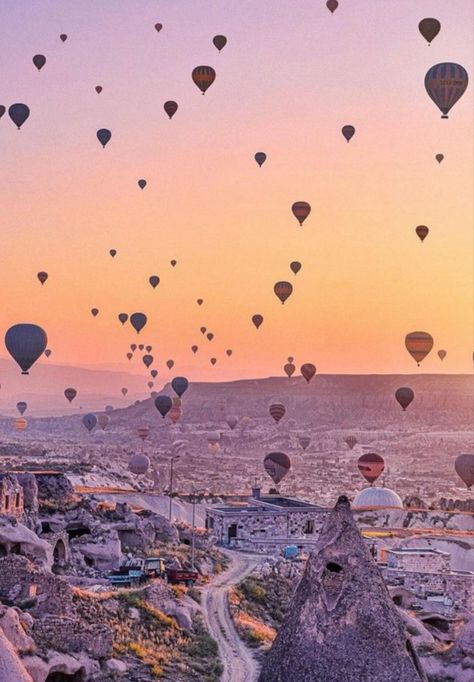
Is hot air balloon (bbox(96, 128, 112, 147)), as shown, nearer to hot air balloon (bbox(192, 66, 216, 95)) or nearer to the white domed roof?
hot air balloon (bbox(192, 66, 216, 95))

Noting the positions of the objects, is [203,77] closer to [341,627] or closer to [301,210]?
[301,210]

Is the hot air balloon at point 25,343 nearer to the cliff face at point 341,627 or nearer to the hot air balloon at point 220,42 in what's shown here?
the hot air balloon at point 220,42

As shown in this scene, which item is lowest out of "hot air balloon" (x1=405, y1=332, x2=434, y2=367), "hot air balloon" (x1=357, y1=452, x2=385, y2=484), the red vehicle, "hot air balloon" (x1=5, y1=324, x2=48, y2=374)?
the red vehicle

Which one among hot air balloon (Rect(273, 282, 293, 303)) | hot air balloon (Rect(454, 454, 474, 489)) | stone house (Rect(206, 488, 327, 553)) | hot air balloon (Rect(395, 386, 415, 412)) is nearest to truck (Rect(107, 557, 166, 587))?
stone house (Rect(206, 488, 327, 553))

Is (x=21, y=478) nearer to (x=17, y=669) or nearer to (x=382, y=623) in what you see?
(x=17, y=669)

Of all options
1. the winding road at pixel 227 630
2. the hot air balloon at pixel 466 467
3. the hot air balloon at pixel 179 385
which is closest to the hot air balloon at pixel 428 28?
the winding road at pixel 227 630

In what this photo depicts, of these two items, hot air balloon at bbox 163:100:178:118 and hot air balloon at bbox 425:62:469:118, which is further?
hot air balloon at bbox 163:100:178:118
